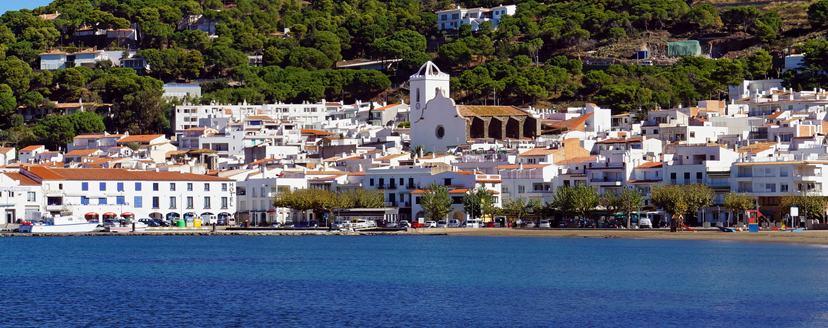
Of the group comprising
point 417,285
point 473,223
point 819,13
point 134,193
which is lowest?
point 417,285

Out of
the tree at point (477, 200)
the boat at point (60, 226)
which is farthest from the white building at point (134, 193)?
the tree at point (477, 200)

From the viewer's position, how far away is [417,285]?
145ft

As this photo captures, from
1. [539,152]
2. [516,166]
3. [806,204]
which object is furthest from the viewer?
[539,152]

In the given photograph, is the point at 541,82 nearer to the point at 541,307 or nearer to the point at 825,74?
the point at 825,74

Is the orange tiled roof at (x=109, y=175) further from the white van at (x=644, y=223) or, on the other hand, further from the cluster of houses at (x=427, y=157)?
the white van at (x=644, y=223)

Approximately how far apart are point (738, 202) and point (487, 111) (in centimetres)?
4031

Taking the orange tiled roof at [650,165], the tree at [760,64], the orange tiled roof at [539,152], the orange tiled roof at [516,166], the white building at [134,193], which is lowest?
the white building at [134,193]

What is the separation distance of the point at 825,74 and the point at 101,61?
85.3 m

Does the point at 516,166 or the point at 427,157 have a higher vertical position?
the point at 427,157

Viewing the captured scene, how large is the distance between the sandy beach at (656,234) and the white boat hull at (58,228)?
20.3 meters

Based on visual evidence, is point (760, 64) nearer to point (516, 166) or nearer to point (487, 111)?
point (487, 111)

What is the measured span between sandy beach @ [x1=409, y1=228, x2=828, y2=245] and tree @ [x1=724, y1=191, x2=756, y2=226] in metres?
2.10

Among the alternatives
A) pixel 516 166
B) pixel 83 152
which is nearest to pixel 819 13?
pixel 516 166

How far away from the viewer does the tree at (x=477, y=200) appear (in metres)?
77.4
